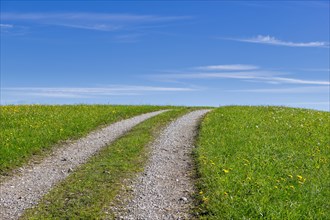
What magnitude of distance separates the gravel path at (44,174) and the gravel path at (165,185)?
2.66m

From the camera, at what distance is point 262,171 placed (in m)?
14.6

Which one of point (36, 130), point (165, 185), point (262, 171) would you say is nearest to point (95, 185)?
point (165, 185)

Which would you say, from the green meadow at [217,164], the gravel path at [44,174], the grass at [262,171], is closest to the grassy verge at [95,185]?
the green meadow at [217,164]

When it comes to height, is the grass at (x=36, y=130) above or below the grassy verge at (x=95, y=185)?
above

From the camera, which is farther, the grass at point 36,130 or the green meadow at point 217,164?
the grass at point 36,130

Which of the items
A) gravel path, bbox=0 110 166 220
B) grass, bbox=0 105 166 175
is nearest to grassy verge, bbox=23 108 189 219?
gravel path, bbox=0 110 166 220

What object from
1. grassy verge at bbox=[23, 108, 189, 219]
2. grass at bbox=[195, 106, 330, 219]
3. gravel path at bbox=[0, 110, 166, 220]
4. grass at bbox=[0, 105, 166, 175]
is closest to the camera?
grassy verge at bbox=[23, 108, 189, 219]

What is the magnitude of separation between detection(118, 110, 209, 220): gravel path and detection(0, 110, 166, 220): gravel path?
8.71ft

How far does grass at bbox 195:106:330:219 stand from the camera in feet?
35.9

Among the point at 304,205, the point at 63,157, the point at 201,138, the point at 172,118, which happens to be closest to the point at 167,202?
the point at 304,205

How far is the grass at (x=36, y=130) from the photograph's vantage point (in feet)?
55.1

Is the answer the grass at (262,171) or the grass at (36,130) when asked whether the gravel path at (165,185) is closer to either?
the grass at (262,171)

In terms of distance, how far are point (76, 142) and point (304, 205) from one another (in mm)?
11799

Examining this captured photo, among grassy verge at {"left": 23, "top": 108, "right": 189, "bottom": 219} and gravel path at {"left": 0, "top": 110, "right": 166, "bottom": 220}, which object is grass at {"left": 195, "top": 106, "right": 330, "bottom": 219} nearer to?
grassy verge at {"left": 23, "top": 108, "right": 189, "bottom": 219}
